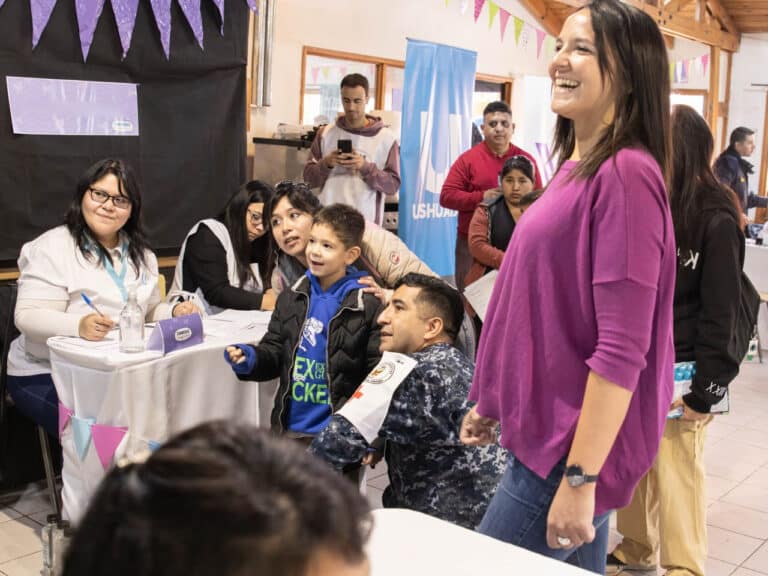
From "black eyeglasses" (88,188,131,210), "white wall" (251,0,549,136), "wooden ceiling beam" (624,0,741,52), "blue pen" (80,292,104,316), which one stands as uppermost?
"wooden ceiling beam" (624,0,741,52)

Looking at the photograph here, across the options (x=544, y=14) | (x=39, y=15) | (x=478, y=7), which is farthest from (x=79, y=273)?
(x=544, y=14)

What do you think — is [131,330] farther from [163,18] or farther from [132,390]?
[163,18]

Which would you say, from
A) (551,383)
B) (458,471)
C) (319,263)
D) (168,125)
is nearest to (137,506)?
(551,383)

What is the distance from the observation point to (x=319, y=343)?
297 cm

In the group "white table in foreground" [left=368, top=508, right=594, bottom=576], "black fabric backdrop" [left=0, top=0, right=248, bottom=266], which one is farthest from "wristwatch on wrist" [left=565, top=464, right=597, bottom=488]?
"black fabric backdrop" [left=0, top=0, right=248, bottom=266]

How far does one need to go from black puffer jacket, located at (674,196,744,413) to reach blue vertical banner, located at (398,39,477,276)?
152 inches

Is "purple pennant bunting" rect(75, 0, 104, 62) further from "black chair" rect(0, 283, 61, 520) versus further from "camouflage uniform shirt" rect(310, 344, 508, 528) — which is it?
"camouflage uniform shirt" rect(310, 344, 508, 528)

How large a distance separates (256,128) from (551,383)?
186 inches

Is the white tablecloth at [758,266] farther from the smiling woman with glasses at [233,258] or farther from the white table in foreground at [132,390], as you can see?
the white table in foreground at [132,390]

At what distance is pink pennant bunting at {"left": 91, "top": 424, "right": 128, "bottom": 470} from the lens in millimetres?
2900

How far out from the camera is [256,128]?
595 centimetres

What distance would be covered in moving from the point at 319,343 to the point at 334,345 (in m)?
0.05

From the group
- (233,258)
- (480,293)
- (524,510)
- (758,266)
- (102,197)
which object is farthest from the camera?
Answer: (758,266)

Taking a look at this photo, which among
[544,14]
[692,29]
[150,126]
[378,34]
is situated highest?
[692,29]
